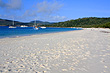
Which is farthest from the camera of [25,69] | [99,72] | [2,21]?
[2,21]

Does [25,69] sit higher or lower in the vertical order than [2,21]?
A: lower

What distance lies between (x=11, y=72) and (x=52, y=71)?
1464 millimetres

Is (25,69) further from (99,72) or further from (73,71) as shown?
(99,72)

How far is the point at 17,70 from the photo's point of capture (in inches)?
160

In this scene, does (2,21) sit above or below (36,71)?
above

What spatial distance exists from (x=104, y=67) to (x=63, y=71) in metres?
1.69

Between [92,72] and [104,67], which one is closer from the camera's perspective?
[92,72]

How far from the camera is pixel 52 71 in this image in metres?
4.00

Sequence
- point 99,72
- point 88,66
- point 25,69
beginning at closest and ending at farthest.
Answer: point 99,72, point 25,69, point 88,66

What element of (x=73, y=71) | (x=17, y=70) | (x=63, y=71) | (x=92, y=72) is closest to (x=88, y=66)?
(x=92, y=72)

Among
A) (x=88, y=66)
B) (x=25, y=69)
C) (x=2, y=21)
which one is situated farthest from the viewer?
(x=2, y=21)

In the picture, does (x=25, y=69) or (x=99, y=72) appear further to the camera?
(x=25, y=69)

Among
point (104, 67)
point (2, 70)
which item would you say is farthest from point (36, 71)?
point (104, 67)

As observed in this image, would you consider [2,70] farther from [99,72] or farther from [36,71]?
[99,72]
